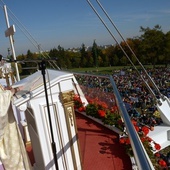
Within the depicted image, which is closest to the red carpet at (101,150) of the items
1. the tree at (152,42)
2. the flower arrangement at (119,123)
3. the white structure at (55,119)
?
the flower arrangement at (119,123)

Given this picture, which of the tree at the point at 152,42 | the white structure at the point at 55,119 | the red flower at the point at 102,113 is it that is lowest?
the red flower at the point at 102,113

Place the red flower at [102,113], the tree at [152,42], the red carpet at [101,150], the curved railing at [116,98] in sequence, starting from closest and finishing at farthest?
the curved railing at [116,98], the red carpet at [101,150], the red flower at [102,113], the tree at [152,42]

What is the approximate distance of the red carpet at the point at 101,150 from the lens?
346cm

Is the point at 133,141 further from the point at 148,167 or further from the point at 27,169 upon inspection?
the point at 27,169

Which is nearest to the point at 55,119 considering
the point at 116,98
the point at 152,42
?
the point at 116,98

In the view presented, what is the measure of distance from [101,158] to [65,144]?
1.00m

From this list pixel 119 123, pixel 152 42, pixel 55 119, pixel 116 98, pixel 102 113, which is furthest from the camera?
pixel 152 42

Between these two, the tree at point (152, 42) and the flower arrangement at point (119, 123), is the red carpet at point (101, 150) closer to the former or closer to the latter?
the flower arrangement at point (119, 123)

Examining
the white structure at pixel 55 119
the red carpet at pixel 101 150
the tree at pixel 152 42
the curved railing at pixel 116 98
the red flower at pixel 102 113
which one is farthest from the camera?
the tree at pixel 152 42

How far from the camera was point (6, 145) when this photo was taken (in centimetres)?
264

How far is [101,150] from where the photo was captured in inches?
152

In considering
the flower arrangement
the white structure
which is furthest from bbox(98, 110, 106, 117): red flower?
the white structure

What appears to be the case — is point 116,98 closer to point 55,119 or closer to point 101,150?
point 55,119

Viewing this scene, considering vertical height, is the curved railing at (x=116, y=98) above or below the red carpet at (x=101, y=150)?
above
